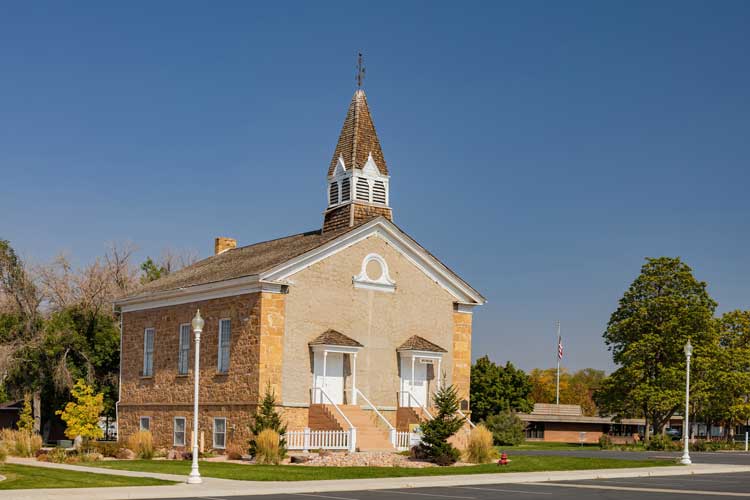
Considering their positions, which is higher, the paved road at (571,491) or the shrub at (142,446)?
the paved road at (571,491)

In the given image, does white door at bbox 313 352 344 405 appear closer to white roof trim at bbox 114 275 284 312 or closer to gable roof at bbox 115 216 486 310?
white roof trim at bbox 114 275 284 312

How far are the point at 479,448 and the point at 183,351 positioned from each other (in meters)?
15.0

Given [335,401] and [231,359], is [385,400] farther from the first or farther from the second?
[231,359]

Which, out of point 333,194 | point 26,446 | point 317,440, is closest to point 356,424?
point 317,440

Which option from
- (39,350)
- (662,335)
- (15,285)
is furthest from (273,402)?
(662,335)

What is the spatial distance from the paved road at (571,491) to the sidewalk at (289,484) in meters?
0.95

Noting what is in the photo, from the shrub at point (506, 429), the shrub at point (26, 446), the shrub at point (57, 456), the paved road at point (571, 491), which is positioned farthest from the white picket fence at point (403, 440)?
the shrub at point (506, 429)

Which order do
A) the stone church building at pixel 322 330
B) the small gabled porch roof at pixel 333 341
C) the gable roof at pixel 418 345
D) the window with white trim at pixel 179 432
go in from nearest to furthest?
1. the stone church building at pixel 322 330
2. the small gabled porch roof at pixel 333 341
3. the gable roof at pixel 418 345
4. the window with white trim at pixel 179 432

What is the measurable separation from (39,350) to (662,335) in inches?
1460

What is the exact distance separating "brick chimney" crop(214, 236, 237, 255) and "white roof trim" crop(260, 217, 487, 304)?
1358cm

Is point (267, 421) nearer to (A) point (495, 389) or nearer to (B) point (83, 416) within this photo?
(B) point (83, 416)

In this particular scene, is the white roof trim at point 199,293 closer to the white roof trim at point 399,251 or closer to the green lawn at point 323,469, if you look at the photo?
the white roof trim at point 399,251

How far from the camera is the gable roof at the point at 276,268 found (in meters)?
41.2

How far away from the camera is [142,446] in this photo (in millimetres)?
39688
